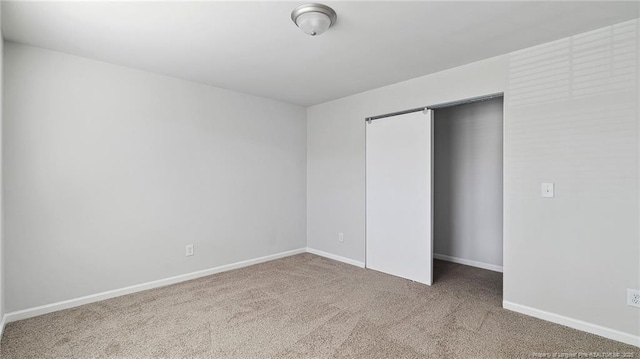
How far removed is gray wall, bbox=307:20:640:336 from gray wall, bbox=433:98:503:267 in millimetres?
1207

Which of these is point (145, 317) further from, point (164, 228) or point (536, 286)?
point (536, 286)

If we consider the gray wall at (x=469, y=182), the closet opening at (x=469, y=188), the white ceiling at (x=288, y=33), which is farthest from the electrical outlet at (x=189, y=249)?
the gray wall at (x=469, y=182)

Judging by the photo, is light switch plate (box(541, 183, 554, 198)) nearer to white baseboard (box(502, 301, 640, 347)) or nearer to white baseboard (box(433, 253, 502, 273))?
white baseboard (box(502, 301, 640, 347))

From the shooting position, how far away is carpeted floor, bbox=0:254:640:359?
210cm

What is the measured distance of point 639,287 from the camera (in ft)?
7.07

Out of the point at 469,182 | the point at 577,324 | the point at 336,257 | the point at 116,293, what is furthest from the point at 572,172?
the point at 116,293

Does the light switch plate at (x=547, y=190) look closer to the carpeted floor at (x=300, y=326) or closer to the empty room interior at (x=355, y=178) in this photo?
the empty room interior at (x=355, y=178)

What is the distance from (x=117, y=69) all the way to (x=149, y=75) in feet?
0.94

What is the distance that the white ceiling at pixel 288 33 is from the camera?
202 cm

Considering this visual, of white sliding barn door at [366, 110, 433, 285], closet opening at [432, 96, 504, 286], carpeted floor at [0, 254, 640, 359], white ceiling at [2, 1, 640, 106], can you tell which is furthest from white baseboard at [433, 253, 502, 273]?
white ceiling at [2, 1, 640, 106]

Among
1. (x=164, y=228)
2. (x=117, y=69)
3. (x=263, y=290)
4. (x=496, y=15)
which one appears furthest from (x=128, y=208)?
(x=496, y=15)

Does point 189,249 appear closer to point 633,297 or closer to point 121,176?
point 121,176

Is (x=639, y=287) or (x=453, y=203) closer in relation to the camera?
(x=639, y=287)

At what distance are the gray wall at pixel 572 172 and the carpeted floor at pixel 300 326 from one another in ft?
1.01
